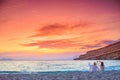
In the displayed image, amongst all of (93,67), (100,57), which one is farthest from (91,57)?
(93,67)

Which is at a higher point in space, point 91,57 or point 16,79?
point 91,57

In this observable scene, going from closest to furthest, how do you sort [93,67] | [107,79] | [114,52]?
[107,79]
[93,67]
[114,52]

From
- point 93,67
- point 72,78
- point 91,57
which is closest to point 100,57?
point 91,57

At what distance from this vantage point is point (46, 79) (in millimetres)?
Answer: 11656

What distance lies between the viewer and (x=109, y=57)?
10294 centimetres

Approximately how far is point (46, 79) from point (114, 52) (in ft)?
298

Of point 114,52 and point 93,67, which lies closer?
point 93,67

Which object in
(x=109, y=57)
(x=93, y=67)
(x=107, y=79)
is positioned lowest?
(x=107, y=79)

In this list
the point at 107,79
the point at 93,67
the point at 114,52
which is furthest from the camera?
the point at 114,52

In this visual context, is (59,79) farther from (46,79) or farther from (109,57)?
(109,57)

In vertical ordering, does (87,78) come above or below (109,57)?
below

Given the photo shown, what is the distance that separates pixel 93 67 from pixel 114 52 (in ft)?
267

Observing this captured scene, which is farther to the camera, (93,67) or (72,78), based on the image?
(93,67)

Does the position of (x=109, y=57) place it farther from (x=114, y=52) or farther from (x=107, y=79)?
(x=107, y=79)
